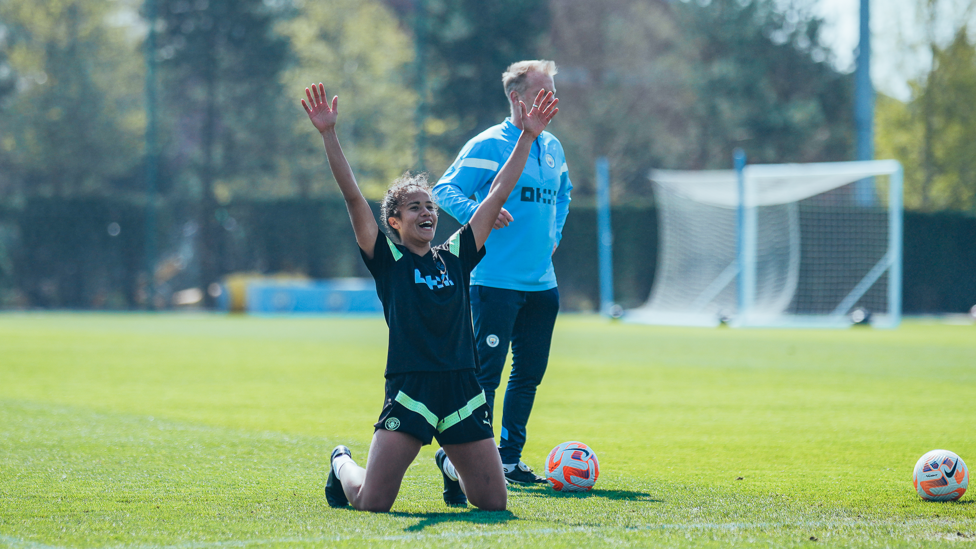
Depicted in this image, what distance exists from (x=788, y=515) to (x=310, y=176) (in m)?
37.1

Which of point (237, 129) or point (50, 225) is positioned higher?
point (237, 129)

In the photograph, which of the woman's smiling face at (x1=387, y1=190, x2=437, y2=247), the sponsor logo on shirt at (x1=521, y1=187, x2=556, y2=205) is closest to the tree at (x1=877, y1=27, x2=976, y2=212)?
the sponsor logo on shirt at (x1=521, y1=187, x2=556, y2=205)

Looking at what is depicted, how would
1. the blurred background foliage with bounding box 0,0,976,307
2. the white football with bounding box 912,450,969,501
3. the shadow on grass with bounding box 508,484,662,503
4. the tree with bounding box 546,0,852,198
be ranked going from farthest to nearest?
1. the tree with bounding box 546,0,852,198
2. the blurred background foliage with bounding box 0,0,976,307
3. the shadow on grass with bounding box 508,484,662,503
4. the white football with bounding box 912,450,969,501

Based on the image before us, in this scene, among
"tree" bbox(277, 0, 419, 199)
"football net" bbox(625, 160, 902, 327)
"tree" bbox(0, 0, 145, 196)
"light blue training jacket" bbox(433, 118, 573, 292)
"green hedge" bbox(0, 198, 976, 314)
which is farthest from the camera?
"tree" bbox(277, 0, 419, 199)

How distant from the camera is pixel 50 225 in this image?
3150 cm

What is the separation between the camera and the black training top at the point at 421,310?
4.45 meters

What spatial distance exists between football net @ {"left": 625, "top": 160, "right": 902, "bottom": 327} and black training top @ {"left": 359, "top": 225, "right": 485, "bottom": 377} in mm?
16478

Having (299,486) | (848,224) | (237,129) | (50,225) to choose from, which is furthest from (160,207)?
(299,486)

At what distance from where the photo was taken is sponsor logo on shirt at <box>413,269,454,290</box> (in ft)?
14.8

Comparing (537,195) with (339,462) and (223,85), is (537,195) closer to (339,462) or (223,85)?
(339,462)

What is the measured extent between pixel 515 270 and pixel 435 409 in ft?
3.90

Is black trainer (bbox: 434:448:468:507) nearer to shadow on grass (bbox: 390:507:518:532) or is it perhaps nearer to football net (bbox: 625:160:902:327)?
shadow on grass (bbox: 390:507:518:532)

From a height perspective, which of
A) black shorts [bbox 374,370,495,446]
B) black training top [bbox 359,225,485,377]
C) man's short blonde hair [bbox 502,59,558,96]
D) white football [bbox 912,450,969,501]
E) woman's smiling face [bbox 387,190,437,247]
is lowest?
white football [bbox 912,450,969,501]

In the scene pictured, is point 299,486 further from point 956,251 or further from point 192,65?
point 192,65
